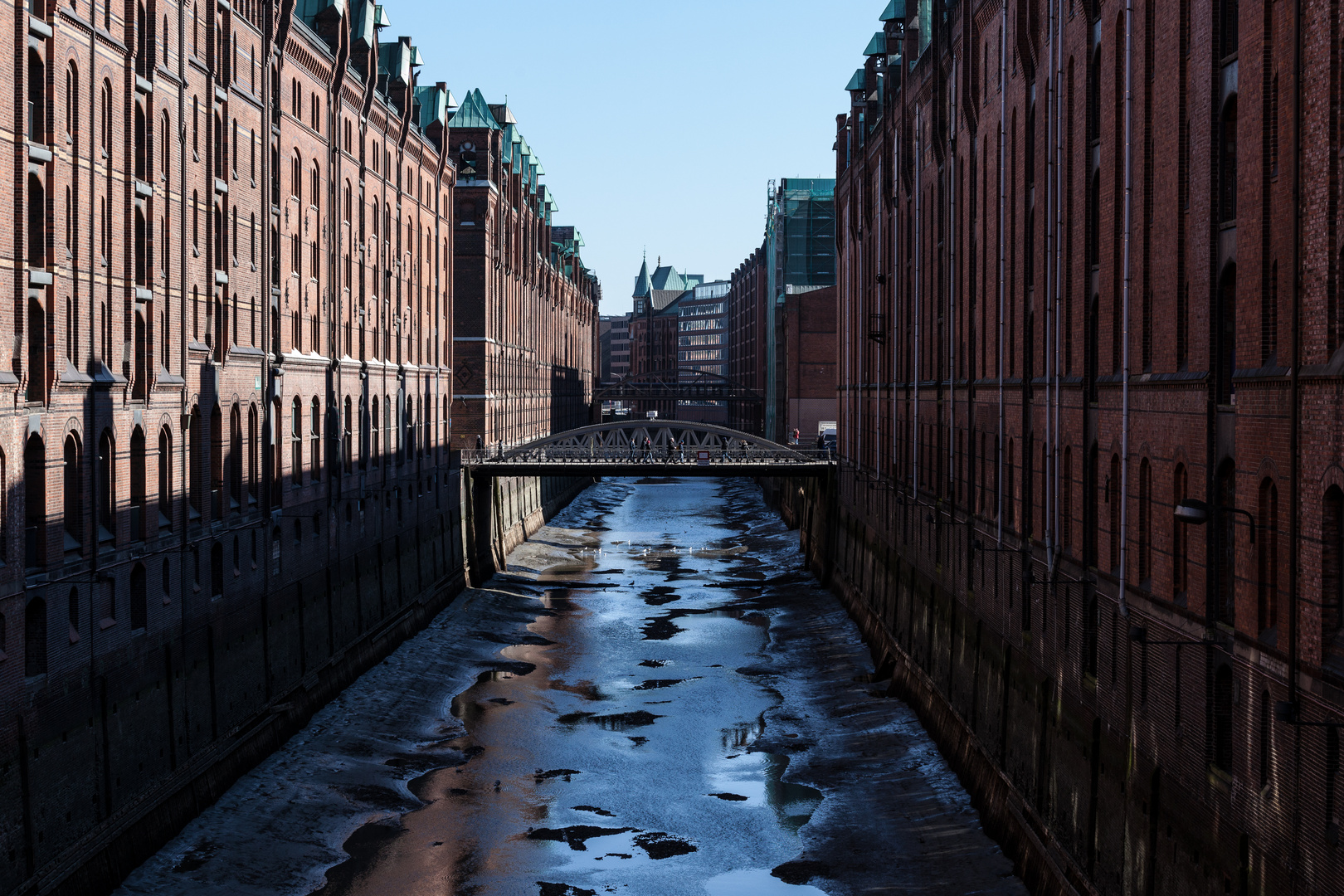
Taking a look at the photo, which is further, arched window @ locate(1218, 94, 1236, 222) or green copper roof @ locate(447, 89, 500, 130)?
green copper roof @ locate(447, 89, 500, 130)

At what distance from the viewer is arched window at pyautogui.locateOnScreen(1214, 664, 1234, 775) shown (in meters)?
17.6

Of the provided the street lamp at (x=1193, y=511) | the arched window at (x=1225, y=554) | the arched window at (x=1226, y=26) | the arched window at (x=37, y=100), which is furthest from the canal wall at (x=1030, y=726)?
the arched window at (x=37, y=100)

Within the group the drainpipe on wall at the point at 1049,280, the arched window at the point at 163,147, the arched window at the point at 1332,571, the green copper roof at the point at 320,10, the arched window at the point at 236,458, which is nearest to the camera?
the arched window at the point at 1332,571

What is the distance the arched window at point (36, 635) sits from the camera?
22.3m

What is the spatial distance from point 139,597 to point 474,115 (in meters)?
55.6

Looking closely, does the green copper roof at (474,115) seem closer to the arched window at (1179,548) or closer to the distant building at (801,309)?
the distant building at (801,309)

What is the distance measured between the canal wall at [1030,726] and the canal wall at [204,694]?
1544cm

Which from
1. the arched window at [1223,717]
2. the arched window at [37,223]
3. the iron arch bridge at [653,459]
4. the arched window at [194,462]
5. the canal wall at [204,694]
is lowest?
the canal wall at [204,694]

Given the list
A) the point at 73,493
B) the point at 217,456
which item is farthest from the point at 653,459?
the point at 73,493

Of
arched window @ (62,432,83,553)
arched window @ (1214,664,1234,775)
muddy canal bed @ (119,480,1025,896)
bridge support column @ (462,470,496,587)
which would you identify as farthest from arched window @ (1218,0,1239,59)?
bridge support column @ (462,470,496,587)

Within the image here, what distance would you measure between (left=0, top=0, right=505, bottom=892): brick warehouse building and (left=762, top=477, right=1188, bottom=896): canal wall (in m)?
15.6

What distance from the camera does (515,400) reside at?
88688 mm

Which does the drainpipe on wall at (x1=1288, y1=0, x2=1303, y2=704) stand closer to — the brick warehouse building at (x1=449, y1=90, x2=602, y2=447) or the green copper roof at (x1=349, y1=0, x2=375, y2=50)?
the green copper roof at (x1=349, y1=0, x2=375, y2=50)

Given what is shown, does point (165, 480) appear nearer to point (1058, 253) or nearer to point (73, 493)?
point (73, 493)
